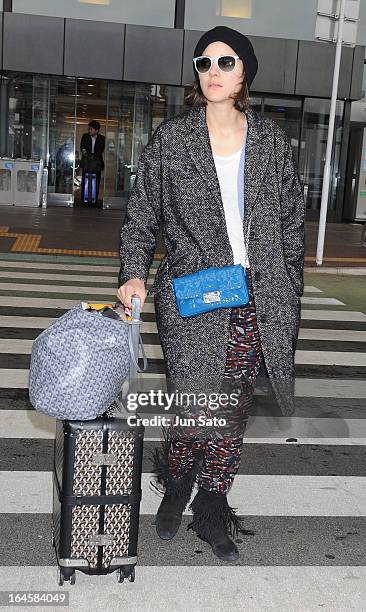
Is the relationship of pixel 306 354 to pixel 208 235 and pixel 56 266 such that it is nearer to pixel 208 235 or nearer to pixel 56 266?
pixel 208 235

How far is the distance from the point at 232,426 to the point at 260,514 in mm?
807

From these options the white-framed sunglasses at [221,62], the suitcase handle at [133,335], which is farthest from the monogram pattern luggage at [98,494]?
the white-framed sunglasses at [221,62]

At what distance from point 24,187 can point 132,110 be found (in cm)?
356

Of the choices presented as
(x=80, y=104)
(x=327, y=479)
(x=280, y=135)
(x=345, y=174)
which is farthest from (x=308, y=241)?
(x=280, y=135)

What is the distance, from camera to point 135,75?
2331cm

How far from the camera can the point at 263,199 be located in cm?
327

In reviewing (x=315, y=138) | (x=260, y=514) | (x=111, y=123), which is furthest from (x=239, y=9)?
(x=260, y=514)

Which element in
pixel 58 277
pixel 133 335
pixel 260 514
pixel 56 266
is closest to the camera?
pixel 133 335

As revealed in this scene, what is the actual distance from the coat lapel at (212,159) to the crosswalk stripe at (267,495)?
59.0 inches

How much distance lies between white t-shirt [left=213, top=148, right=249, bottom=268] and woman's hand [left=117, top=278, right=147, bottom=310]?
36 cm

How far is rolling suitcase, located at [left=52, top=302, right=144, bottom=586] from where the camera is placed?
3.02 metres

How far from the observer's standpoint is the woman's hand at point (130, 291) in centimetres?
317

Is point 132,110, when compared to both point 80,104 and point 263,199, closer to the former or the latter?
point 80,104

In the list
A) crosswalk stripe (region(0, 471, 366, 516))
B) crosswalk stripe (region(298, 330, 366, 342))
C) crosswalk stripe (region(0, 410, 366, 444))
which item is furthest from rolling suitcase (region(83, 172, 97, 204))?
crosswalk stripe (region(0, 471, 366, 516))
